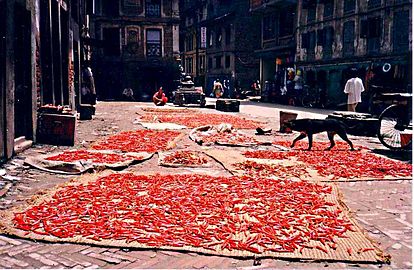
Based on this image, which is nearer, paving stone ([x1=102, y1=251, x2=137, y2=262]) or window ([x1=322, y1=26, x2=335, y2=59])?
paving stone ([x1=102, y1=251, x2=137, y2=262])

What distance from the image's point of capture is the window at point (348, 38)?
30375 millimetres

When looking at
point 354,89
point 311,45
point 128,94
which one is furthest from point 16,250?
point 128,94

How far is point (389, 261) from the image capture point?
3977mm

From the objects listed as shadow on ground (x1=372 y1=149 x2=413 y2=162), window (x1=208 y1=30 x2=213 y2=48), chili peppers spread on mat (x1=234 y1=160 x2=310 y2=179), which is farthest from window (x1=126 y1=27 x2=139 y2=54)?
chili peppers spread on mat (x1=234 y1=160 x2=310 y2=179)

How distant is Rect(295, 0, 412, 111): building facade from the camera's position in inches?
1016

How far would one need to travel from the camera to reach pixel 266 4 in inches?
1555

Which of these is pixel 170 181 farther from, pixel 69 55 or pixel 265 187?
pixel 69 55

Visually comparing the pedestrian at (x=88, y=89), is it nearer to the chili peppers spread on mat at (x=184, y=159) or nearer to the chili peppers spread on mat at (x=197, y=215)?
the chili peppers spread on mat at (x=184, y=159)

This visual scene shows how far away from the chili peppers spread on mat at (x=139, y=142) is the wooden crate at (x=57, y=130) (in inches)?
29.5

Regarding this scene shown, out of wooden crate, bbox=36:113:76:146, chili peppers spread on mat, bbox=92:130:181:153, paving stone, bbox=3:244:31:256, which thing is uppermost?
wooden crate, bbox=36:113:76:146

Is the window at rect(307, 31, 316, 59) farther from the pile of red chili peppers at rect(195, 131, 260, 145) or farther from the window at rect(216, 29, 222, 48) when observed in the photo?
the pile of red chili peppers at rect(195, 131, 260, 145)

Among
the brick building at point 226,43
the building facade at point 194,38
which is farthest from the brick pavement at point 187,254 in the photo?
the building facade at point 194,38

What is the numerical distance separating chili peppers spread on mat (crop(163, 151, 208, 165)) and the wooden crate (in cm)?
297

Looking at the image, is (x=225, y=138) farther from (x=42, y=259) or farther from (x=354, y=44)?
(x=354, y=44)
